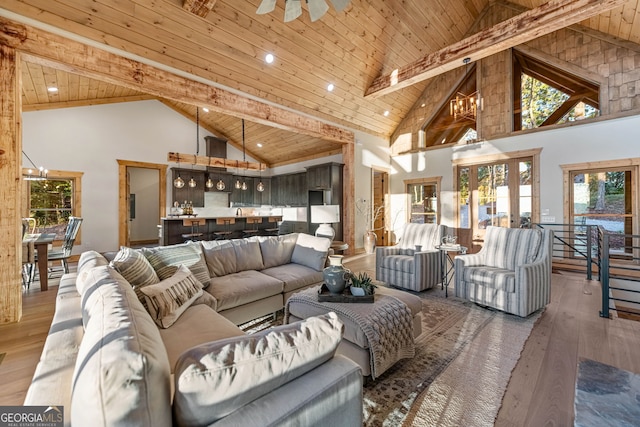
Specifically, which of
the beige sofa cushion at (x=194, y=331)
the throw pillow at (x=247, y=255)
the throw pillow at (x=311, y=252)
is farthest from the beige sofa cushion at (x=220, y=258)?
the beige sofa cushion at (x=194, y=331)

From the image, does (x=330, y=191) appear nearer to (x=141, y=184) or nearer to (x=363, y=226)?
(x=363, y=226)

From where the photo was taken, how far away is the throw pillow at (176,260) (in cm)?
245

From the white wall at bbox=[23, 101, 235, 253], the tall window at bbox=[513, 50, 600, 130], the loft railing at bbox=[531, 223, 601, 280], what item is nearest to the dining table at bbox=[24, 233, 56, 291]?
the white wall at bbox=[23, 101, 235, 253]

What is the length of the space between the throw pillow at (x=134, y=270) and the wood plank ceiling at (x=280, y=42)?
2.94 meters

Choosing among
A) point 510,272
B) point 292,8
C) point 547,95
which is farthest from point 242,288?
point 547,95

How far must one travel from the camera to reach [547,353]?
2217 mm

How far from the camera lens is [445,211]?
687cm

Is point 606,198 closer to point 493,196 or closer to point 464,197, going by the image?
point 493,196

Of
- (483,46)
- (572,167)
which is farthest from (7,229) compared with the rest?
(572,167)

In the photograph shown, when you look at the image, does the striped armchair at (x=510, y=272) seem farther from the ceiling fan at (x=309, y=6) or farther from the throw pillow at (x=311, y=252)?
the ceiling fan at (x=309, y=6)

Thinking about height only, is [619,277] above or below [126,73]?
below

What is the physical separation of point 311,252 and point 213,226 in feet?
11.2

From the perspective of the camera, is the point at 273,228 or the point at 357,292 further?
the point at 273,228

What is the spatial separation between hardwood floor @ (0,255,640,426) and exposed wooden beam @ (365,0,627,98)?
3829 millimetres
